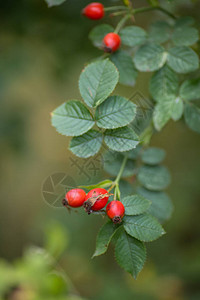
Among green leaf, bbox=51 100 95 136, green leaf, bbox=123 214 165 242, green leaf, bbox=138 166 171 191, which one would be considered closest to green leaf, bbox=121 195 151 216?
green leaf, bbox=123 214 165 242

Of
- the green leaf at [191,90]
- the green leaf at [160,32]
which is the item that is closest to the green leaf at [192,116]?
the green leaf at [191,90]

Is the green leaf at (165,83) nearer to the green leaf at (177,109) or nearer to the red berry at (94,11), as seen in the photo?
the green leaf at (177,109)

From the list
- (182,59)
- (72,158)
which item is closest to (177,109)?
(182,59)

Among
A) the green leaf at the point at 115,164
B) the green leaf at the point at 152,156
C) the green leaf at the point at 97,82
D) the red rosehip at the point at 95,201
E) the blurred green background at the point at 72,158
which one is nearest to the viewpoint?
the red rosehip at the point at 95,201

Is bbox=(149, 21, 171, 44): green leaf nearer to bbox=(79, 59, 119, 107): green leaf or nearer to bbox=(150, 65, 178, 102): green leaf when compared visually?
bbox=(150, 65, 178, 102): green leaf

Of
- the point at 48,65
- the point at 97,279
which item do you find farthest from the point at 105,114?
the point at 97,279
